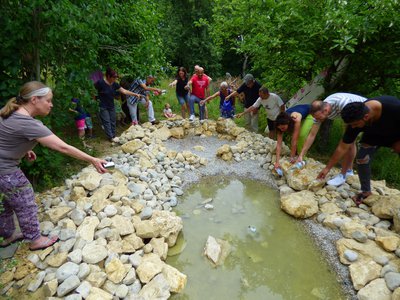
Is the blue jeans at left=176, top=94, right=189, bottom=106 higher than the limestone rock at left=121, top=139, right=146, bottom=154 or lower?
higher

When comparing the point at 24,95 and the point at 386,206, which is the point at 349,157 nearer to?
the point at 386,206

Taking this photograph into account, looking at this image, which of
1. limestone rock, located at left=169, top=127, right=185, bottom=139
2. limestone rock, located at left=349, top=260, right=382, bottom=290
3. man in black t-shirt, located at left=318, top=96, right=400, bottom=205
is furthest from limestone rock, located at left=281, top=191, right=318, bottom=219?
limestone rock, located at left=169, top=127, right=185, bottom=139

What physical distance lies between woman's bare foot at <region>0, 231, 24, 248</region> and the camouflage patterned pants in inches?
1.5

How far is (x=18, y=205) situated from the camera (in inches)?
103

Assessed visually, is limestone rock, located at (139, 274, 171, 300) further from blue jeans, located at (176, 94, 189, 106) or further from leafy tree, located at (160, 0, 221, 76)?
leafy tree, located at (160, 0, 221, 76)

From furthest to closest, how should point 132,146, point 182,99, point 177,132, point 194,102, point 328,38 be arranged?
1. point 182,99
2. point 194,102
3. point 177,132
4. point 132,146
5. point 328,38

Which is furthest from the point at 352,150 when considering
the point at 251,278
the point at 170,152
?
the point at 170,152

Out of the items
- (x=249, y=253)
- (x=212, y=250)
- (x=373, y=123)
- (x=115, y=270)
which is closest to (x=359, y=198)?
(x=373, y=123)

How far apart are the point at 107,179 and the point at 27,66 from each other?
1864 mm

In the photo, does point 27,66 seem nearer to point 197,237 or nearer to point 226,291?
point 197,237

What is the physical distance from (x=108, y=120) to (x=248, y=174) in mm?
3079

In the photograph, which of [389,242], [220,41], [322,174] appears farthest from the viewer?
[220,41]

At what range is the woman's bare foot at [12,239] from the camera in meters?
2.85

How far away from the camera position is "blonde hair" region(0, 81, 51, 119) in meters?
2.35
